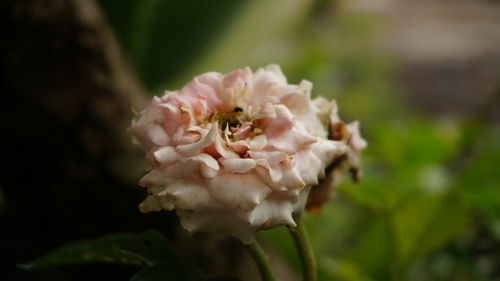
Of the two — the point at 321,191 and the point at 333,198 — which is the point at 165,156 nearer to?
the point at 321,191

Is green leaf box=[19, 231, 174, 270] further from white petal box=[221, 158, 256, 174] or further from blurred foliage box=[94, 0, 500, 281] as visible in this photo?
blurred foliage box=[94, 0, 500, 281]

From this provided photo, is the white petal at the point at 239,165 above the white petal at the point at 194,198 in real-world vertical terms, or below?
above

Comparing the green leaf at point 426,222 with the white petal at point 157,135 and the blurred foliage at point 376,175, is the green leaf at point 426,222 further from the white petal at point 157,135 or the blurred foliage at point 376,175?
the white petal at point 157,135

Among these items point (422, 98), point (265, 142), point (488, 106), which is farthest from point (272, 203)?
point (422, 98)

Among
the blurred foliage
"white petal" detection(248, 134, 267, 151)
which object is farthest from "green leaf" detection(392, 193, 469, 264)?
"white petal" detection(248, 134, 267, 151)

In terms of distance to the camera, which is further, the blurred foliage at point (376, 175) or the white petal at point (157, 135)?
the blurred foliage at point (376, 175)

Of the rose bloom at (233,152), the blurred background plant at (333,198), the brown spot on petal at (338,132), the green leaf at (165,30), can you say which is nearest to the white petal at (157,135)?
the rose bloom at (233,152)

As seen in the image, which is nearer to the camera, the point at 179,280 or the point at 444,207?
the point at 179,280

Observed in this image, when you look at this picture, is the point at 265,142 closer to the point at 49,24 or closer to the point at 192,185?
the point at 192,185
